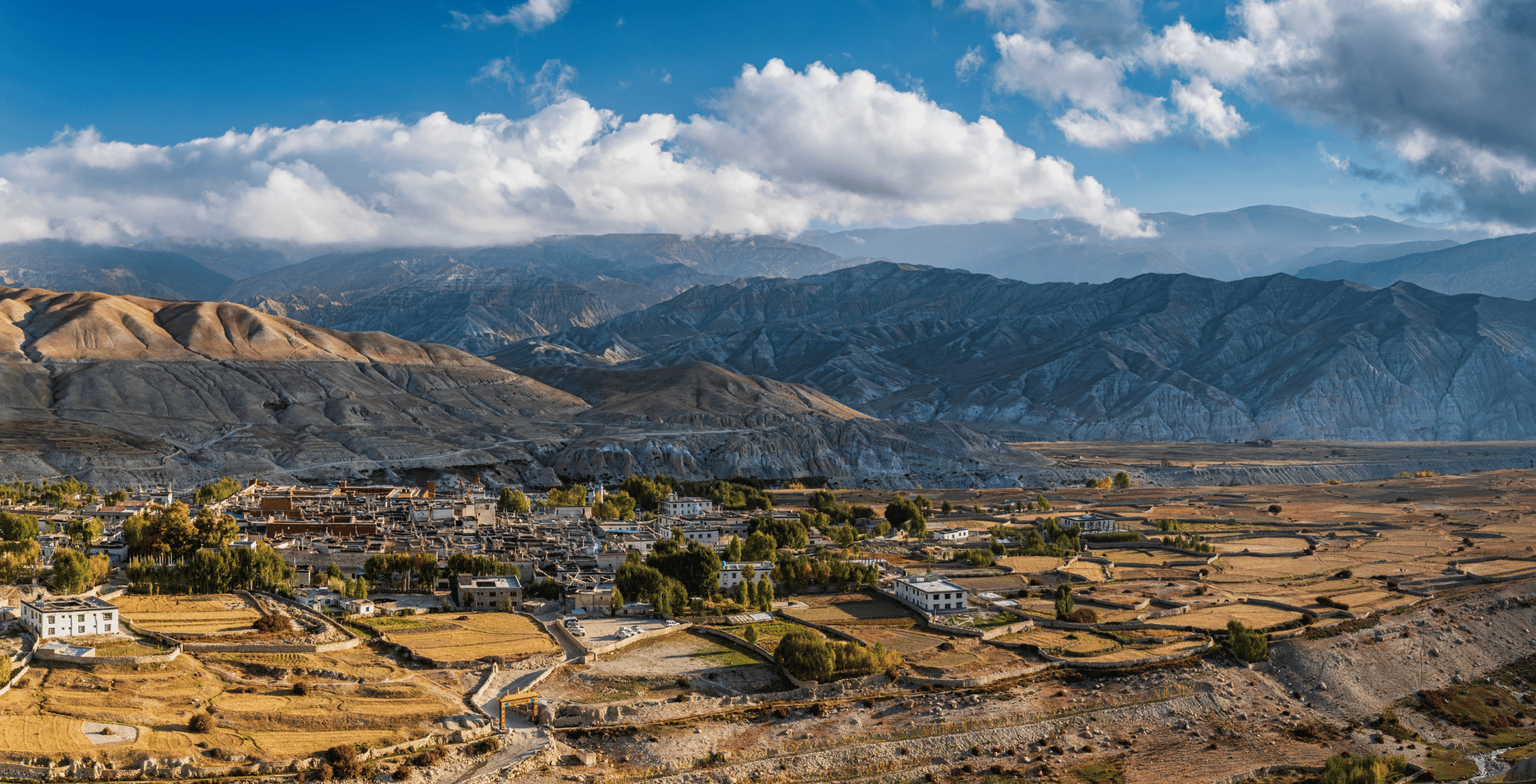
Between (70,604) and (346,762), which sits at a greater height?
(70,604)

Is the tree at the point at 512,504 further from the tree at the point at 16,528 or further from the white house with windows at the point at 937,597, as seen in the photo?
the white house with windows at the point at 937,597

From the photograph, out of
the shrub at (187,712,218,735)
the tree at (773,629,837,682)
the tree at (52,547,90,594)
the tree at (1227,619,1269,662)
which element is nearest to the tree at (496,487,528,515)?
the tree at (52,547,90,594)

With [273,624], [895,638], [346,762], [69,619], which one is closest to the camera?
[346,762]

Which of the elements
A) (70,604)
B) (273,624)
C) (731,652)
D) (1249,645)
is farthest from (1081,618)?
(70,604)

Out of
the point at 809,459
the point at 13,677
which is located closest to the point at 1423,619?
the point at 13,677

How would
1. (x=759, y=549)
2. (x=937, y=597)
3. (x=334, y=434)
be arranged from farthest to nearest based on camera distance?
(x=334, y=434) < (x=759, y=549) < (x=937, y=597)

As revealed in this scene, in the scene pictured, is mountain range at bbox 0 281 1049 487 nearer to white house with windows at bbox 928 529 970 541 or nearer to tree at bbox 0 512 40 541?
tree at bbox 0 512 40 541

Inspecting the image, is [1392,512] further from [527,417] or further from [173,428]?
[173,428]

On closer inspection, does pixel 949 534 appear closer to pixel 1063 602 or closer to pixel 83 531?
pixel 1063 602
